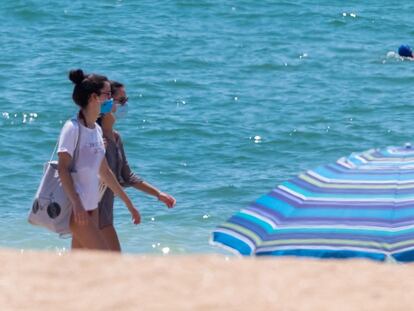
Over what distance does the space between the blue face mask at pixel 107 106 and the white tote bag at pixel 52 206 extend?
15.8 inches

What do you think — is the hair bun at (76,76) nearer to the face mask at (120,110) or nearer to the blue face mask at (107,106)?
the blue face mask at (107,106)

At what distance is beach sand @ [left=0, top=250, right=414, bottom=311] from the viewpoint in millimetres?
4824

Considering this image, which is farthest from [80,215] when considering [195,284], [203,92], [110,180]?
[203,92]

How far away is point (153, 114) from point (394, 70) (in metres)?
3.92

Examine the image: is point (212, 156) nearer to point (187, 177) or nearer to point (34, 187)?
point (187, 177)

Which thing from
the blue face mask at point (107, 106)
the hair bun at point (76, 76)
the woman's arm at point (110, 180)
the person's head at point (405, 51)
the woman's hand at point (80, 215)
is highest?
the hair bun at point (76, 76)

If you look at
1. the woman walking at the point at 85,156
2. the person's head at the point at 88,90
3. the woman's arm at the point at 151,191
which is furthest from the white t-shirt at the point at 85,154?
the woman's arm at the point at 151,191

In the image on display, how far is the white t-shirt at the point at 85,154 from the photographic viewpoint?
6.12m

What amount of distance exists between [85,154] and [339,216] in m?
1.36

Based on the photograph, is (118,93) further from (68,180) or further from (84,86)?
(68,180)

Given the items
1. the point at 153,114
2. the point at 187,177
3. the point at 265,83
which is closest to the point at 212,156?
the point at 187,177

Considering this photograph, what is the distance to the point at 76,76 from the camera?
6207mm

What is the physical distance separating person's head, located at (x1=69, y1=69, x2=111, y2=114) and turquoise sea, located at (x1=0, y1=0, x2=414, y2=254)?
147 inches

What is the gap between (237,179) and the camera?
1201 centimetres
